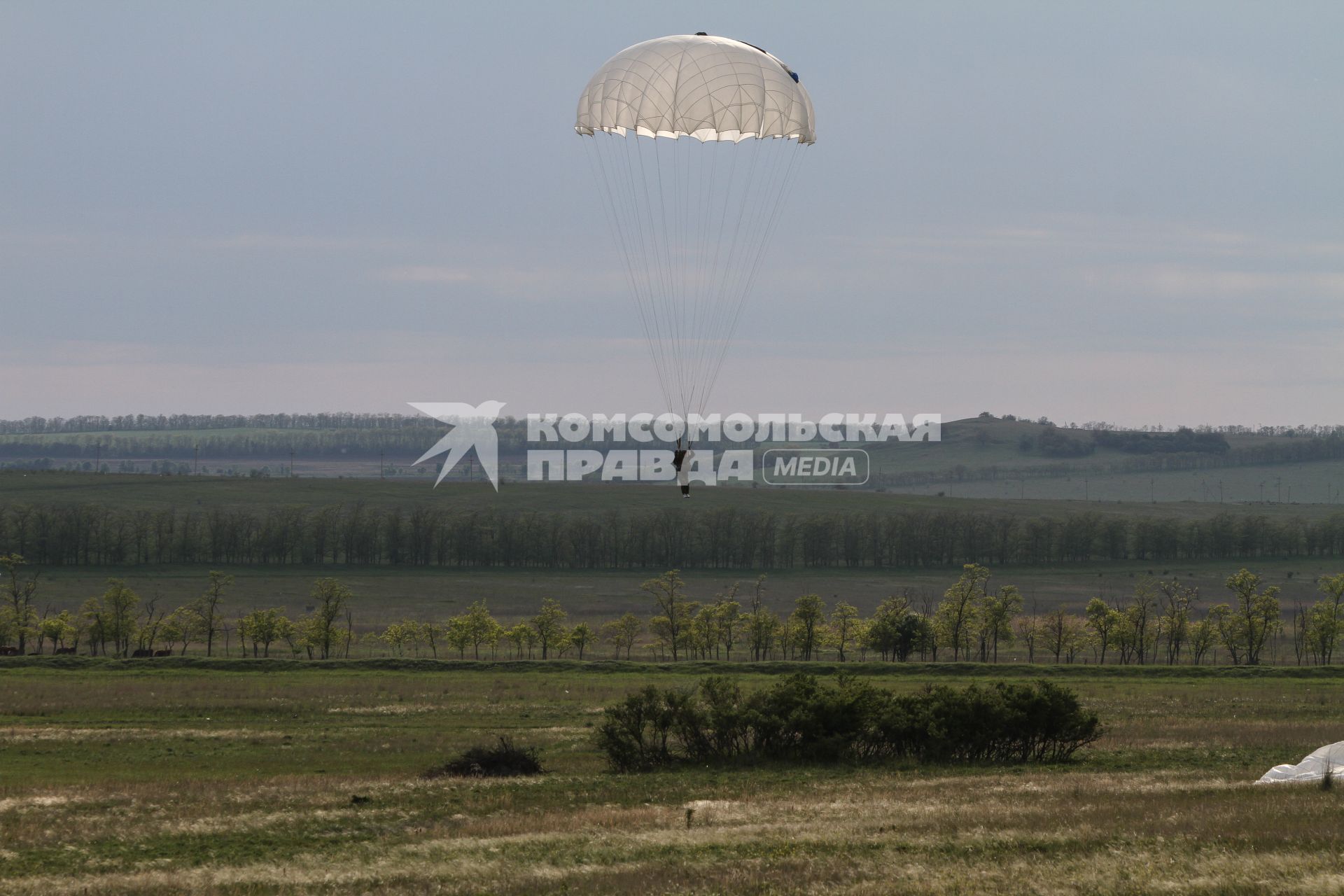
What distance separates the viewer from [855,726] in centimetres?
2972

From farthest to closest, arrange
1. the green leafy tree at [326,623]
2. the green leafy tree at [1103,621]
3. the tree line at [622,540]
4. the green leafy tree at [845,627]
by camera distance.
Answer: the tree line at [622,540] → the green leafy tree at [845,627] → the green leafy tree at [1103,621] → the green leafy tree at [326,623]

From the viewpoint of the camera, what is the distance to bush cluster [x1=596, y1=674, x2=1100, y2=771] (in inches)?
1159

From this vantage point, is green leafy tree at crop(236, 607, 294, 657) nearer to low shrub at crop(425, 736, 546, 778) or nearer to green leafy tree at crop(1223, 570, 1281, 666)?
low shrub at crop(425, 736, 546, 778)

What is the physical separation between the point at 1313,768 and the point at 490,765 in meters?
17.3

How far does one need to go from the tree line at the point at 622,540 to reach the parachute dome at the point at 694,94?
119 metres

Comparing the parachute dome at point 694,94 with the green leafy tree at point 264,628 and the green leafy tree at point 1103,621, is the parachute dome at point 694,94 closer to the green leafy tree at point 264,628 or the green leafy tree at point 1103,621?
the green leafy tree at point 264,628

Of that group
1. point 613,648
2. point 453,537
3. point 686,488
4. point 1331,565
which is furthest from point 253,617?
point 1331,565

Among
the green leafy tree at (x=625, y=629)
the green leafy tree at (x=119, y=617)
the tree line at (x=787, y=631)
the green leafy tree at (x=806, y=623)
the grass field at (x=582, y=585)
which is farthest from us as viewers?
the grass field at (x=582, y=585)

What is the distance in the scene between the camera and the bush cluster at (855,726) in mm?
29438

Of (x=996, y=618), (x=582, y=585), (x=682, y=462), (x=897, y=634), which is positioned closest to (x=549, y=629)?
(x=897, y=634)

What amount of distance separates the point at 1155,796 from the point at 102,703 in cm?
3898

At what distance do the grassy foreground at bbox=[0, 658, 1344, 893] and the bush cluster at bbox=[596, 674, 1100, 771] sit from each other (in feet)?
4.29

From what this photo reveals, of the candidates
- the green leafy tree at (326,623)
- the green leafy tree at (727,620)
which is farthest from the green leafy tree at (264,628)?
the green leafy tree at (727,620)

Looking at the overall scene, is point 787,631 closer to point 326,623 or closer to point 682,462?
point 326,623
